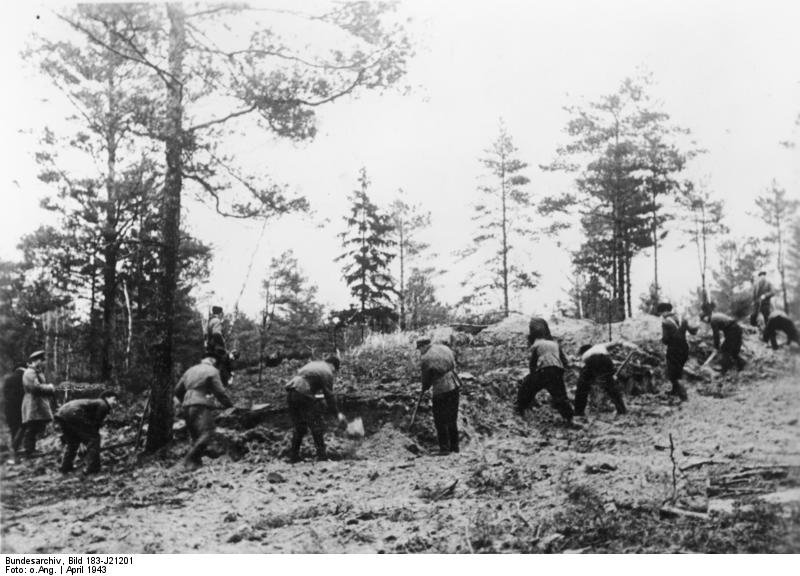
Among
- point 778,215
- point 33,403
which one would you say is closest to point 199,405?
point 33,403

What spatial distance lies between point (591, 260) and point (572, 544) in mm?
→ 8096

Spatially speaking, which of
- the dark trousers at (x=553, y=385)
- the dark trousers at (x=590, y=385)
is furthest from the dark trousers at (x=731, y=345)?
the dark trousers at (x=553, y=385)

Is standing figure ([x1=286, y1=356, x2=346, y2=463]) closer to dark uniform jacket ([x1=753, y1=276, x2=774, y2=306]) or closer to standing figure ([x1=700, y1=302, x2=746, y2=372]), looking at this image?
standing figure ([x1=700, y1=302, x2=746, y2=372])

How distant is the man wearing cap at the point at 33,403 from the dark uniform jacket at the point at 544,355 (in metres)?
7.05

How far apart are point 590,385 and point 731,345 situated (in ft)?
10.0

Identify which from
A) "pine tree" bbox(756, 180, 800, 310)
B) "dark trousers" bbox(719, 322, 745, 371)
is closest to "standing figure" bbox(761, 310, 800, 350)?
"dark trousers" bbox(719, 322, 745, 371)

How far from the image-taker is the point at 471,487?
19.5 feet

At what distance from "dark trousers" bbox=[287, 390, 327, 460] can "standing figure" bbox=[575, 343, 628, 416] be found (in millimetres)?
3654

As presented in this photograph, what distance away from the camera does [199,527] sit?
5.53 meters

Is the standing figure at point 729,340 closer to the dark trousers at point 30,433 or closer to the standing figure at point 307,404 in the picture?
the standing figure at point 307,404

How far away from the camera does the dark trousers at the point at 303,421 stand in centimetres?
745

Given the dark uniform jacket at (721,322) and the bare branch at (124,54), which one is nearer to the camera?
the bare branch at (124,54)

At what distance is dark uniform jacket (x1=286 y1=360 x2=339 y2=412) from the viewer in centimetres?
752

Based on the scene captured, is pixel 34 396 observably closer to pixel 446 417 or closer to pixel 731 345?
pixel 446 417
